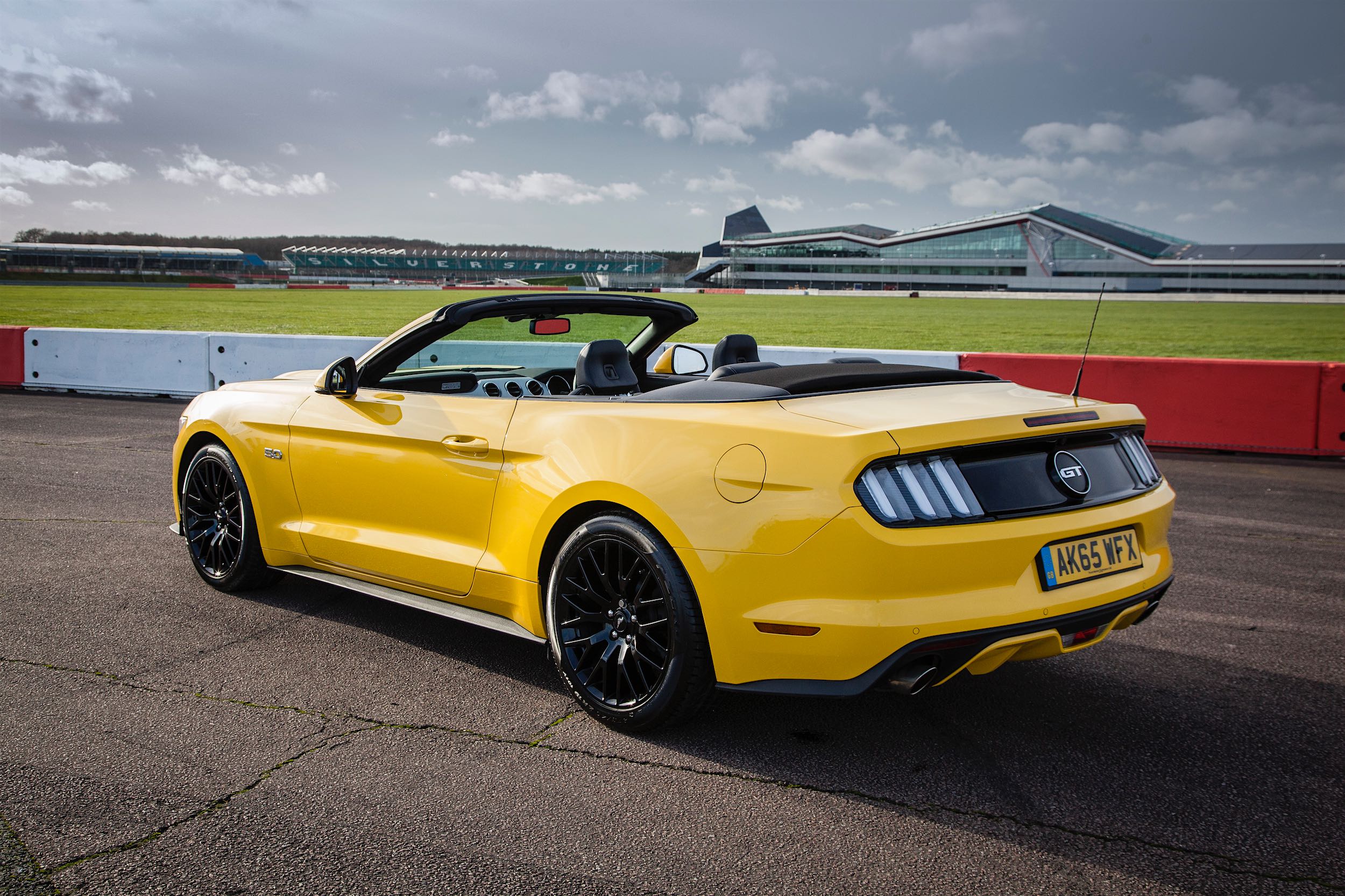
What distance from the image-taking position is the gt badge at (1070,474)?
2.91m

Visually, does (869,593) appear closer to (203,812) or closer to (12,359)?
(203,812)

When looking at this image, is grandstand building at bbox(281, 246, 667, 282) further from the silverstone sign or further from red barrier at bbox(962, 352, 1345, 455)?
red barrier at bbox(962, 352, 1345, 455)

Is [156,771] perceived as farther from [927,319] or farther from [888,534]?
[927,319]

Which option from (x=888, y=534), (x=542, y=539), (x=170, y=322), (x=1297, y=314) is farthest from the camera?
(x=1297, y=314)

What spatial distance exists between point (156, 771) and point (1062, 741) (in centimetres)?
273

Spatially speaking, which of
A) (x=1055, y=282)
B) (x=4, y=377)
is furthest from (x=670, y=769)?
(x=1055, y=282)

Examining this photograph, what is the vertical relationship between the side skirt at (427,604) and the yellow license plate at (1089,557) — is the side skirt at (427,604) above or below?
below

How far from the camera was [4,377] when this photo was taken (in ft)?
47.2

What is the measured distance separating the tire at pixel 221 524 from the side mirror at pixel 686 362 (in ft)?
6.70

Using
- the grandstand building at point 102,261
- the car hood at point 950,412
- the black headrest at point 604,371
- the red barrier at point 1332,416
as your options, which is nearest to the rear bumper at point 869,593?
the car hood at point 950,412

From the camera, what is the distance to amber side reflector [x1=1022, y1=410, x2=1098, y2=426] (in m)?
2.92

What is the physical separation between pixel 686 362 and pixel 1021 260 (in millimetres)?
150555

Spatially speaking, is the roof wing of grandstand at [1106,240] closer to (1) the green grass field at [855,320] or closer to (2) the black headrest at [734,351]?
(1) the green grass field at [855,320]

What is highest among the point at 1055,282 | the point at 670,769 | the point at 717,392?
the point at 1055,282
